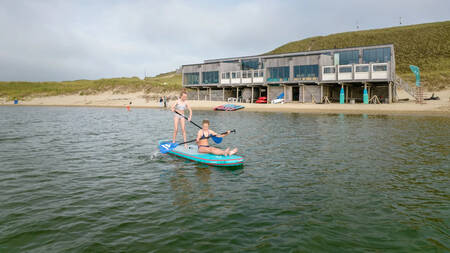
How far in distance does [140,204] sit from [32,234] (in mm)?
2273

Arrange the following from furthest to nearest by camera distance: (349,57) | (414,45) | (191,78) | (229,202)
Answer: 1. (414,45)
2. (191,78)
3. (349,57)
4. (229,202)

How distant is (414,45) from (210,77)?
251 feet

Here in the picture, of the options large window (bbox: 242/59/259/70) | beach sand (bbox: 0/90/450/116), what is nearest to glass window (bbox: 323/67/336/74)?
beach sand (bbox: 0/90/450/116)

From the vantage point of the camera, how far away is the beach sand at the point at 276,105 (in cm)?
3697

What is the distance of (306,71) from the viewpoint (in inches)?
1945

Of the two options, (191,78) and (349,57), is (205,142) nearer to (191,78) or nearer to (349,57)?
(349,57)

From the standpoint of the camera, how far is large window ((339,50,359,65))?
170 feet

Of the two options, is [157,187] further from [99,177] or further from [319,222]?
[319,222]

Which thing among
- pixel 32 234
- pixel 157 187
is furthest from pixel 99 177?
pixel 32 234

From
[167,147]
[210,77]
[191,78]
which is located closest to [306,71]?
[210,77]

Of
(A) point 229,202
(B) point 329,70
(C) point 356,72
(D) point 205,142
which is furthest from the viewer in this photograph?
(B) point 329,70

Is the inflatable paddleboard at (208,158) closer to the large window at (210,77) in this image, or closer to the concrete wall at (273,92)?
the concrete wall at (273,92)

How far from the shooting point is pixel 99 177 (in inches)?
388

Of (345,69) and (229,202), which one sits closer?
(229,202)
